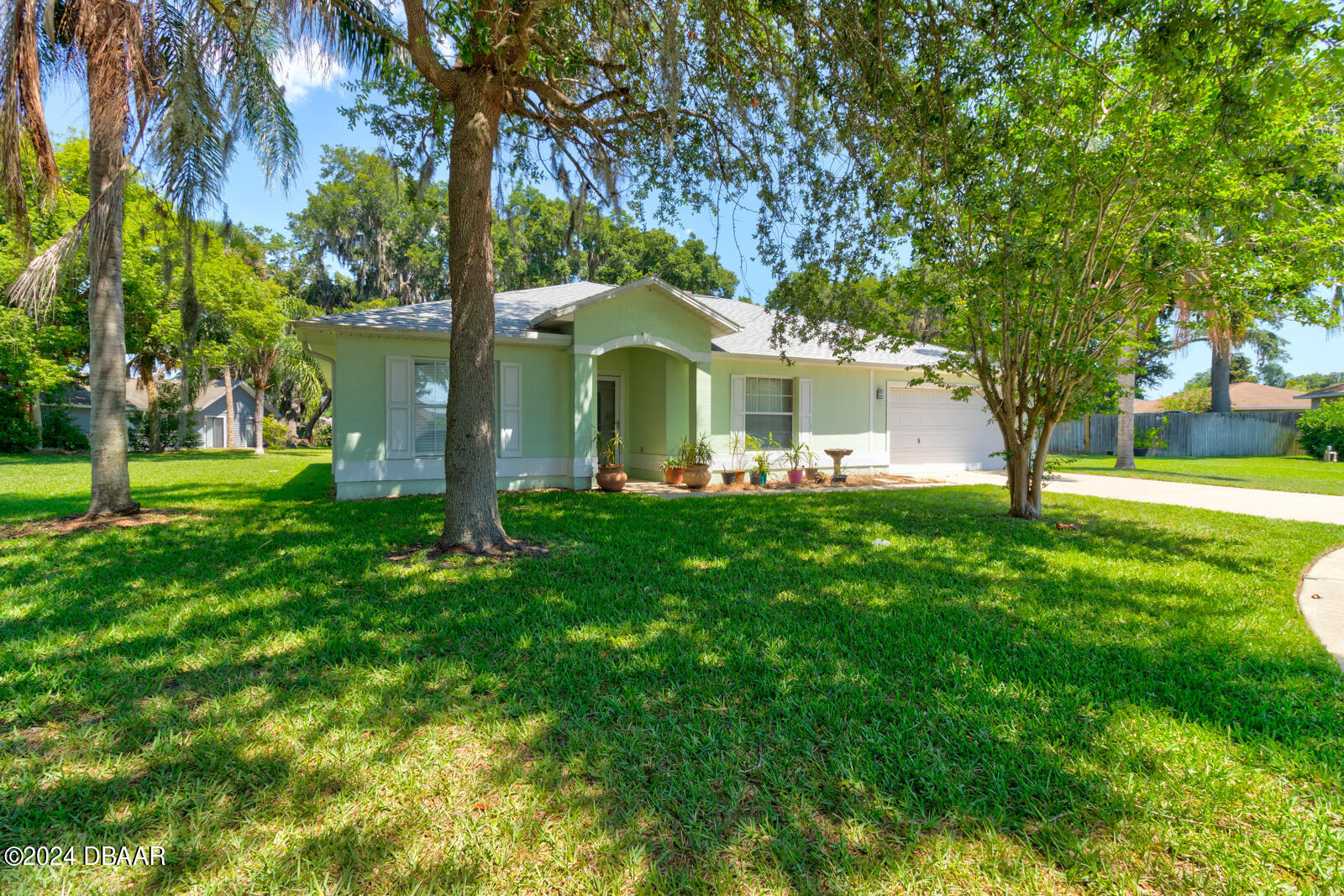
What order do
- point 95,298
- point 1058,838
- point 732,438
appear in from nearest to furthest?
point 1058,838 < point 95,298 < point 732,438

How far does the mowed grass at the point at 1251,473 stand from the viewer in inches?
485

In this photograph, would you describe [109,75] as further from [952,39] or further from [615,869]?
[615,869]

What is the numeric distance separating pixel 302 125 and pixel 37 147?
2598 millimetres

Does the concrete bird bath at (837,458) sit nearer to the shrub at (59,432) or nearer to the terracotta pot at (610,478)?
the terracotta pot at (610,478)

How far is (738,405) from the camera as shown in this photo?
504 inches

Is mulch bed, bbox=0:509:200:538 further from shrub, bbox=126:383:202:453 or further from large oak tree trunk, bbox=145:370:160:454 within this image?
shrub, bbox=126:383:202:453

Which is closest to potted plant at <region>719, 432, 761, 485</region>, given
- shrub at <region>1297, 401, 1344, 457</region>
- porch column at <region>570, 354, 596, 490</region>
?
porch column at <region>570, 354, 596, 490</region>

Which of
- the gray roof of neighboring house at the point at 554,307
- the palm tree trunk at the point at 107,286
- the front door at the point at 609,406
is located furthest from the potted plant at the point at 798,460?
the palm tree trunk at the point at 107,286

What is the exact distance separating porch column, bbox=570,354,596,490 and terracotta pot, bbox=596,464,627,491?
1.13 ft

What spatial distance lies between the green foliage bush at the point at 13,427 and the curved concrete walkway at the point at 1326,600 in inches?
1188

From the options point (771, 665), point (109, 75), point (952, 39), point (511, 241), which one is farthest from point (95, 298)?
point (952, 39)

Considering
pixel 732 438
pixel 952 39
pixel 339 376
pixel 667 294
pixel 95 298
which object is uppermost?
pixel 952 39

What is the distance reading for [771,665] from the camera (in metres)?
3.29

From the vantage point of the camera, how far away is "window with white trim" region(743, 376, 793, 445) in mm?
13109
